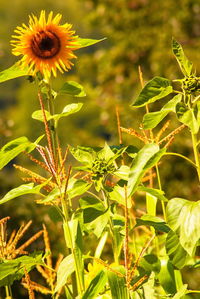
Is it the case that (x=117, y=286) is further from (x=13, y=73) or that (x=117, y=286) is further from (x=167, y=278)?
(x=13, y=73)

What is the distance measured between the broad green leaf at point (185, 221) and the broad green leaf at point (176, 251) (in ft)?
0.11

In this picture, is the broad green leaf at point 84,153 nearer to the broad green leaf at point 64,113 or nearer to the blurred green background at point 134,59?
the broad green leaf at point 64,113

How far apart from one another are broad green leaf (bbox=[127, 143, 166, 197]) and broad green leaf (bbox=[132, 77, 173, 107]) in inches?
4.1

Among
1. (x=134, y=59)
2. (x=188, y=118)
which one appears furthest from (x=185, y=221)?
(x=134, y=59)

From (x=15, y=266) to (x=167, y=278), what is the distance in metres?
0.32

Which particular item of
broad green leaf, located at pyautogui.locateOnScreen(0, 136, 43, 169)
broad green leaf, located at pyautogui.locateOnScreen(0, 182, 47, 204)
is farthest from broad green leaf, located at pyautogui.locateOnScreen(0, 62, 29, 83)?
broad green leaf, located at pyautogui.locateOnScreen(0, 182, 47, 204)

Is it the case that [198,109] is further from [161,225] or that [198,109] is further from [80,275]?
[80,275]

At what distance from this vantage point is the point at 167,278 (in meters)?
1.22

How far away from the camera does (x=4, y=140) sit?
4.29m

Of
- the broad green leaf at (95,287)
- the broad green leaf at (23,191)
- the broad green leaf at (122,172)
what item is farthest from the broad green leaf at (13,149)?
the broad green leaf at (95,287)

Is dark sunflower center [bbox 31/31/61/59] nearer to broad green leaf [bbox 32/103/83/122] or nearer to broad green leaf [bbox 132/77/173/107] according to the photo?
broad green leaf [bbox 32/103/83/122]

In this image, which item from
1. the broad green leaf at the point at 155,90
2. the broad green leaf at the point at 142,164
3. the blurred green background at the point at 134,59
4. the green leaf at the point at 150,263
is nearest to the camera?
the broad green leaf at the point at 142,164

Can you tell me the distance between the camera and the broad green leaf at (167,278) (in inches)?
47.6

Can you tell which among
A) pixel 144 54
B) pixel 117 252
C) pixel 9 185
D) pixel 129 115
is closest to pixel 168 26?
pixel 144 54
